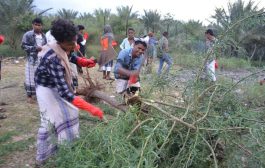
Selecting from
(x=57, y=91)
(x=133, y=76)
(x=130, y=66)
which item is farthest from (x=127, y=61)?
(x=57, y=91)

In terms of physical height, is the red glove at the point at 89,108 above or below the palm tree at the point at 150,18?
below

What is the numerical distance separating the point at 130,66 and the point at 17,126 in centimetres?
205

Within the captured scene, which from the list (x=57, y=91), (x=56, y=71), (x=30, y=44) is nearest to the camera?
(x=56, y=71)

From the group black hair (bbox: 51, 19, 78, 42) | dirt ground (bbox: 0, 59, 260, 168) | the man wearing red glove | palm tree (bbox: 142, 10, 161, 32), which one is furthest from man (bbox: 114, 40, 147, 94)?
palm tree (bbox: 142, 10, 161, 32)

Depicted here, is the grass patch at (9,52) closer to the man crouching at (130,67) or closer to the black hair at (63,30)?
the man crouching at (130,67)

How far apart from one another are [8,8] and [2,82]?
7.26 metres

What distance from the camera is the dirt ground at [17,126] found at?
4.29 metres

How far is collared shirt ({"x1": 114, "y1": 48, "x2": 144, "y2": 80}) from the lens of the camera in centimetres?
462

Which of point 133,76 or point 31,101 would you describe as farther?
point 31,101

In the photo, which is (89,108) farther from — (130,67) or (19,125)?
(19,125)

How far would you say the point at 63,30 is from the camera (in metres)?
3.35

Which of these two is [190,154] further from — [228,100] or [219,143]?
[228,100]

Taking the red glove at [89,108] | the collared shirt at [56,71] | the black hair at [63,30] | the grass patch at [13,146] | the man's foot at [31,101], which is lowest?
the grass patch at [13,146]

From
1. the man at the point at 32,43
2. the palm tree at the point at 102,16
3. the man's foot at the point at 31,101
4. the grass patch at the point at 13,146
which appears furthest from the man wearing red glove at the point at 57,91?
the palm tree at the point at 102,16
